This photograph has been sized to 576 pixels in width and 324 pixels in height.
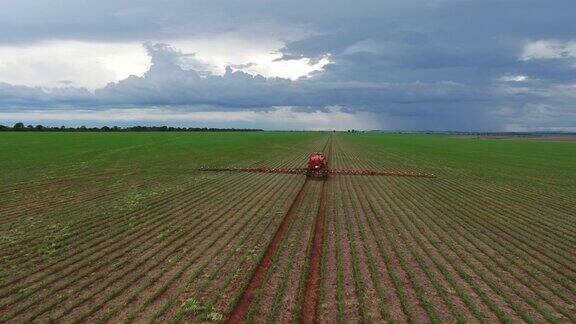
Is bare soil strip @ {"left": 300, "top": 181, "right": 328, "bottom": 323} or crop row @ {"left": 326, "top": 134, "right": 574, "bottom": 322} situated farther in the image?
crop row @ {"left": 326, "top": 134, "right": 574, "bottom": 322}

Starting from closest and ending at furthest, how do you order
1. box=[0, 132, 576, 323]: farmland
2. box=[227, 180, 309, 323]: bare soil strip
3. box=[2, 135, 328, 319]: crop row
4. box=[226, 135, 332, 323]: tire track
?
box=[227, 180, 309, 323]: bare soil strip, box=[226, 135, 332, 323]: tire track, box=[0, 132, 576, 323]: farmland, box=[2, 135, 328, 319]: crop row

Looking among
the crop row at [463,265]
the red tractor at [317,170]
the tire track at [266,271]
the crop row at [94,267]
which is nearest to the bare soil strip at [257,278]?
the tire track at [266,271]

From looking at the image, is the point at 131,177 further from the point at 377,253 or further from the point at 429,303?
the point at 429,303

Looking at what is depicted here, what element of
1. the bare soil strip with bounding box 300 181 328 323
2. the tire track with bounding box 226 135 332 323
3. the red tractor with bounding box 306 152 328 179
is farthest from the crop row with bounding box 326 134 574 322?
the red tractor with bounding box 306 152 328 179

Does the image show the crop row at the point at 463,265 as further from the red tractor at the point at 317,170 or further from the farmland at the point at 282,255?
the red tractor at the point at 317,170

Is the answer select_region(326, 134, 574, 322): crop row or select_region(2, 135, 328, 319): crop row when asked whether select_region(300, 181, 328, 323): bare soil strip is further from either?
select_region(2, 135, 328, 319): crop row

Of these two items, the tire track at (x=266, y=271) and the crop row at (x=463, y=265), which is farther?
the crop row at (x=463, y=265)

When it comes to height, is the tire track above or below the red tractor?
below

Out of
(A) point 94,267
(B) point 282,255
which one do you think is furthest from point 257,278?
(A) point 94,267
